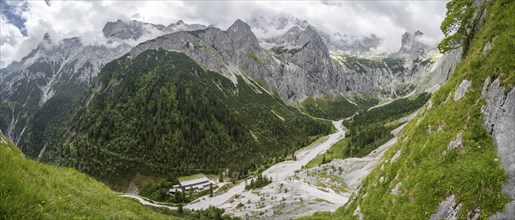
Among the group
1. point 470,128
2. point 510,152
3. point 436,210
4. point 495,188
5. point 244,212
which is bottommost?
point 244,212

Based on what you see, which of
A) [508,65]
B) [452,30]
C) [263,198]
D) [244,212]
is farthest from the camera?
[263,198]

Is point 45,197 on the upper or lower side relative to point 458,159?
upper

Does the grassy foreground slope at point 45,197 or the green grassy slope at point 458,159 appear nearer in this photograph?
the grassy foreground slope at point 45,197

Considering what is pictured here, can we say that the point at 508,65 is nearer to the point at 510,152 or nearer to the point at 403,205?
the point at 510,152

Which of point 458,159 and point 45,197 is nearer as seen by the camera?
point 45,197

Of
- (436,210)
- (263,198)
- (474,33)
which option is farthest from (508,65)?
(263,198)
